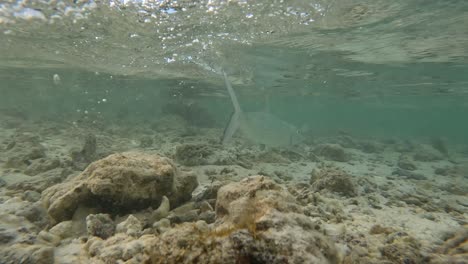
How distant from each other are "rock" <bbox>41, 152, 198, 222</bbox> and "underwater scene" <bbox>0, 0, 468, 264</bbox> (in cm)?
2

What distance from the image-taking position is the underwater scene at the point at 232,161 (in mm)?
2834

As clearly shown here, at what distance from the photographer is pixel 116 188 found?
13.6ft

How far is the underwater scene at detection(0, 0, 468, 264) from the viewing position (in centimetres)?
283

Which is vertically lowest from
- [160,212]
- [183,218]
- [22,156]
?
[183,218]

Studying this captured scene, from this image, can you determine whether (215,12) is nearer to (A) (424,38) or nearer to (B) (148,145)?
(B) (148,145)

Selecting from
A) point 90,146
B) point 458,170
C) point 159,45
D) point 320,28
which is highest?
point 159,45

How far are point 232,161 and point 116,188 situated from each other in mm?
6313

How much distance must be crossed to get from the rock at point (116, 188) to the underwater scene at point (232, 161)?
0.9 inches

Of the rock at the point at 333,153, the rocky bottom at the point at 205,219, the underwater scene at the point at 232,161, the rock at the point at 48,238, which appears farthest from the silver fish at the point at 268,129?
the rock at the point at 48,238

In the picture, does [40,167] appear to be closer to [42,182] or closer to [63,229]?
[42,182]

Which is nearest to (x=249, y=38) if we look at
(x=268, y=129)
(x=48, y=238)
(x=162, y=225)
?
(x=268, y=129)

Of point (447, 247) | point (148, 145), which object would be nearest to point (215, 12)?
point (148, 145)

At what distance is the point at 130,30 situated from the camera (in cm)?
1374

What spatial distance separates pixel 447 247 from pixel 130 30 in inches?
572
